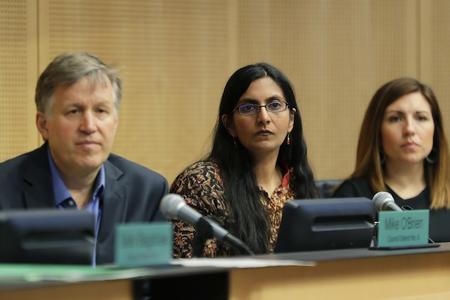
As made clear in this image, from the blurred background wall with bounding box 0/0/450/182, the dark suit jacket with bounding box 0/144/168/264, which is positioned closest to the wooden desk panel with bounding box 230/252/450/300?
the dark suit jacket with bounding box 0/144/168/264

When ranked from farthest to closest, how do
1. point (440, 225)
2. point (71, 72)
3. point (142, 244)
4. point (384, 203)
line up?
point (440, 225) → point (71, 72) → point (384, 203) → point (142, 244)

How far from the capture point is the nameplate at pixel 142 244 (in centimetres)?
183

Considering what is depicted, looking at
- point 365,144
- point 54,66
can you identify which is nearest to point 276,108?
point 365,144

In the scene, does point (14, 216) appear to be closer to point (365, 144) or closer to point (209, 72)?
point (365, 144)

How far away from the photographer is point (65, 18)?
5.31 metres

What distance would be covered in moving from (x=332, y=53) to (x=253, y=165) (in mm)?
2744

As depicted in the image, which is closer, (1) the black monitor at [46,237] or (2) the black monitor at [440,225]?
(1) the black monitor at [46,237]

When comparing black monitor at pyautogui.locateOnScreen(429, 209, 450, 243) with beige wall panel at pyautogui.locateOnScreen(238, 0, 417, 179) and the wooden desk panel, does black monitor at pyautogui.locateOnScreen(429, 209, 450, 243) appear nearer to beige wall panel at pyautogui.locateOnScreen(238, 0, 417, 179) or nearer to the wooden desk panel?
the wooden desk panel

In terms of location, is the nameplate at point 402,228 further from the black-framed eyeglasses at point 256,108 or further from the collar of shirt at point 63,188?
the black-framed eyeglasses at point 256,108

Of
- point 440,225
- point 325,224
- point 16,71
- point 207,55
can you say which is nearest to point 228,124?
point 440,225

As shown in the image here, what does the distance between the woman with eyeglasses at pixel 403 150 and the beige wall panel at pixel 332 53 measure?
205 cm

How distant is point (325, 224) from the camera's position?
230 centimetres

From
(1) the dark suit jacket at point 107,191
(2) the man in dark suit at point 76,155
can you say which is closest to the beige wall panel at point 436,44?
(1) the dark suit jacket at point 107,191

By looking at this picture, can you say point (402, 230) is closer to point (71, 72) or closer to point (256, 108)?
point (71, 72)
